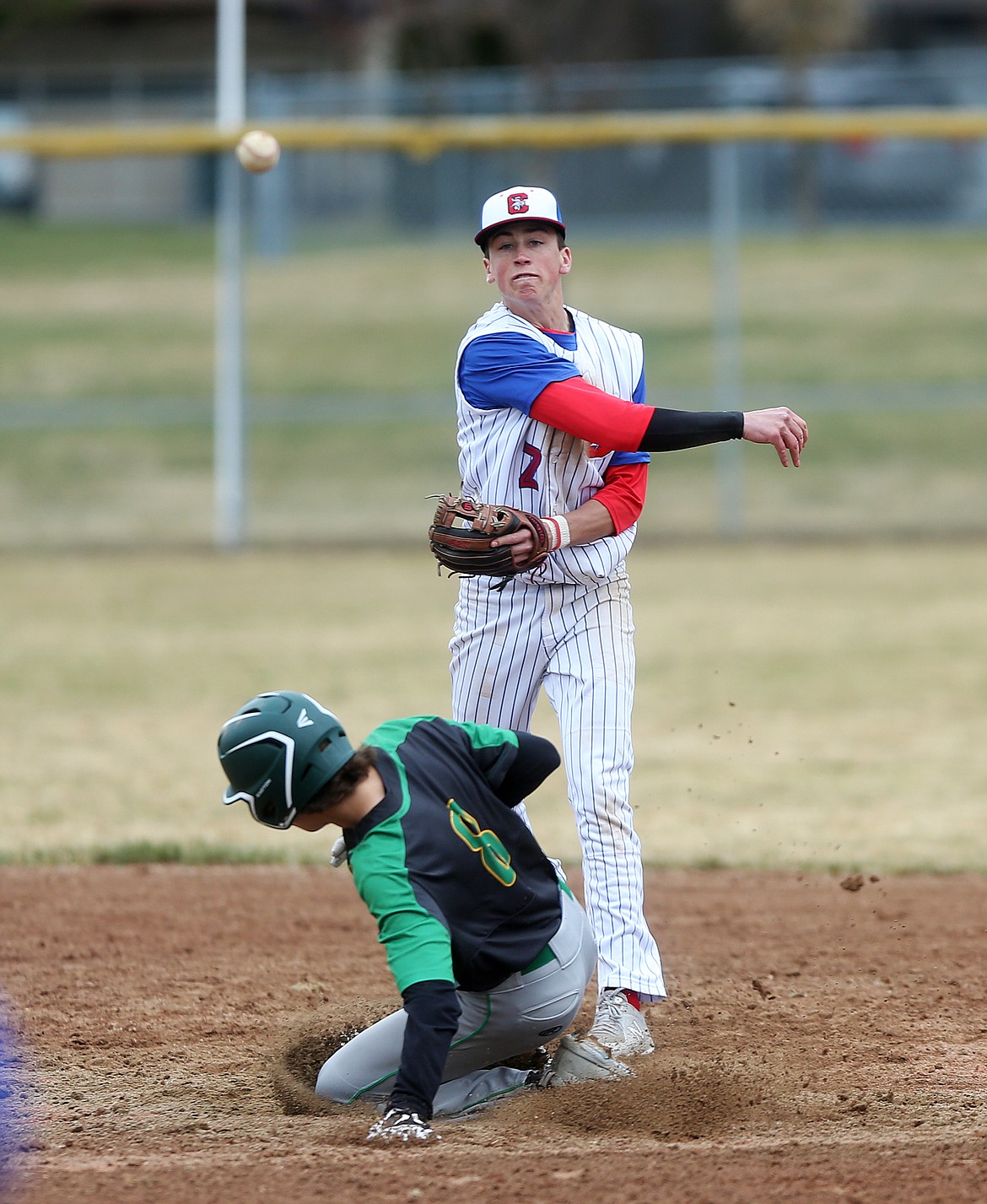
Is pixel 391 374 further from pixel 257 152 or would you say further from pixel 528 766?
pixel 528 766

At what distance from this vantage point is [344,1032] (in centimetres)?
412

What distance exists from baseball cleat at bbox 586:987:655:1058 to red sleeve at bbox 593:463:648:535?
1157mm

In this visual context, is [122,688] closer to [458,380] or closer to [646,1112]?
[458,380]

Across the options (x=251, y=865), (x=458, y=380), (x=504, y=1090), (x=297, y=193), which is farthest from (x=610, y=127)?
(x=504, y=1090)

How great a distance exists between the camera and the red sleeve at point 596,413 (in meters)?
3.81

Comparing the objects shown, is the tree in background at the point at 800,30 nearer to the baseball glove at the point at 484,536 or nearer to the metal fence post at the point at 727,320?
the metal fence post at the point at 727,320

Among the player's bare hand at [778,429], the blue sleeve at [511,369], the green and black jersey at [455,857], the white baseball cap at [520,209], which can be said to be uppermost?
the white baseball cap at [520,209]

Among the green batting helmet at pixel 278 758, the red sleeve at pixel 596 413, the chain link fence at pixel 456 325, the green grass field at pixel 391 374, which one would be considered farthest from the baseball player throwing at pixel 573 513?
the green grass field at pixel 391 374

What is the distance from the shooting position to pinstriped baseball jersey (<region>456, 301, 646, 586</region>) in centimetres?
400

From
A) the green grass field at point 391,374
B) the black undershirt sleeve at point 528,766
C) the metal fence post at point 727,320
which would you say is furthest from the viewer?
the green grass field at point 391,374

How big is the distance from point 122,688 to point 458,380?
522 cm

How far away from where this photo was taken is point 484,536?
12.5 feet

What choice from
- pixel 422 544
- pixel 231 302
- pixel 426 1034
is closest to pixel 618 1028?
pixel 426 1034

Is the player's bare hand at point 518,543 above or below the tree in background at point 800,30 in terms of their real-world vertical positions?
below
